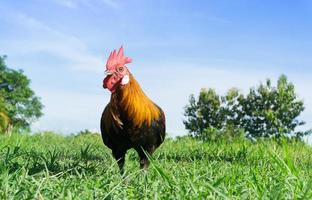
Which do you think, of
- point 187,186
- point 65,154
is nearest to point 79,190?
point 187,186

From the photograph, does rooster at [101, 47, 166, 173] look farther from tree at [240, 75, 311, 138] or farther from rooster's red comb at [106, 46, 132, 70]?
tree at [240, 75, 311, 138]

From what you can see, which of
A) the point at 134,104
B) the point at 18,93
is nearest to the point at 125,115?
the point at 134,104

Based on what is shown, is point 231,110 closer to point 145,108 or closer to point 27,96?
point 27,96

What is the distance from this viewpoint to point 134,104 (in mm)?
5781

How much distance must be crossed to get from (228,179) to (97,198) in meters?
1.21

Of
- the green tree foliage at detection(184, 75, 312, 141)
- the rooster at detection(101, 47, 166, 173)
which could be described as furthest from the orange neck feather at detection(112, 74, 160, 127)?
the green tree foliage at detection(184, 75, 312, 141)

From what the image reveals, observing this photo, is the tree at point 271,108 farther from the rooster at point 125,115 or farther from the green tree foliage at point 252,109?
the rooster at point 125,115

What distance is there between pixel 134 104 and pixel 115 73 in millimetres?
395

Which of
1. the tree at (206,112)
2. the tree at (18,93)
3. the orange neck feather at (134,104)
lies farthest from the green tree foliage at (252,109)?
the orange neck feather at (134,104)

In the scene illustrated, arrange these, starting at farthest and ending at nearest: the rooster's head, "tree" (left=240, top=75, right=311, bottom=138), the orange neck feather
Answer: "tree" (left=240, top=75, right=311, bottom=138) < the orange neck feather < the rooster's head

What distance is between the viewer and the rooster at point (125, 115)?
568cm

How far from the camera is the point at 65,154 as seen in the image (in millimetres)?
8703

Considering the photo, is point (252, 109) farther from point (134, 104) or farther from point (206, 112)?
point (134, 104)

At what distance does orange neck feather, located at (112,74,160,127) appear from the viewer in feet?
18.8
